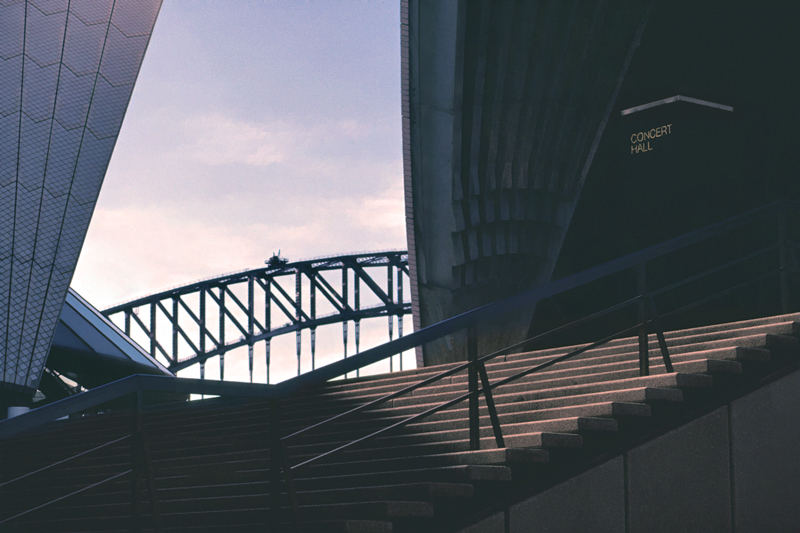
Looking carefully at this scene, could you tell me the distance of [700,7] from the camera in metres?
12.6

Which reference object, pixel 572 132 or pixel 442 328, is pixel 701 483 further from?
pixel 572 132

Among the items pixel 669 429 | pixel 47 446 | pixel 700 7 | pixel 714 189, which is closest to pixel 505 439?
pixel 669 429

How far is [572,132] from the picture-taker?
16.7m

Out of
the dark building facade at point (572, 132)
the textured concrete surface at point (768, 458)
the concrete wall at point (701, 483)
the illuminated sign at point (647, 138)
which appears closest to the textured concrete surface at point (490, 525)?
the concrete wall at point (701, 483)

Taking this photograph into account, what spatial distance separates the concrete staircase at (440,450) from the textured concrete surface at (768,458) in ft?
0.51

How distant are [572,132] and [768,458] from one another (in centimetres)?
1116

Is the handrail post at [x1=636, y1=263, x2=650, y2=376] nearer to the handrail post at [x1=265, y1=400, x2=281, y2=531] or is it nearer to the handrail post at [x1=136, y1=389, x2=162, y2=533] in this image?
the handrail post at [x1=265, y1=400, x2=281, y2=531]

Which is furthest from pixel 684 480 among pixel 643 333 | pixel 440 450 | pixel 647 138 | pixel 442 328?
pixel 647 138

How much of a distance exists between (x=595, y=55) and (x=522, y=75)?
134cm

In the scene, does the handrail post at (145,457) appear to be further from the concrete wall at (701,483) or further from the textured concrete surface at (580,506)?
the textured concrete surface at (580,506)

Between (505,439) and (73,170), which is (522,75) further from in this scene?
(505,439)

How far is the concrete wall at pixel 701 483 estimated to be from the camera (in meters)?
5.37

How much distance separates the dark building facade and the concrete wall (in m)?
5.75

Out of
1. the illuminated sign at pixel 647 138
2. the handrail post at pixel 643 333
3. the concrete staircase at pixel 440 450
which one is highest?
the illuminated sign at pixel 647 138
